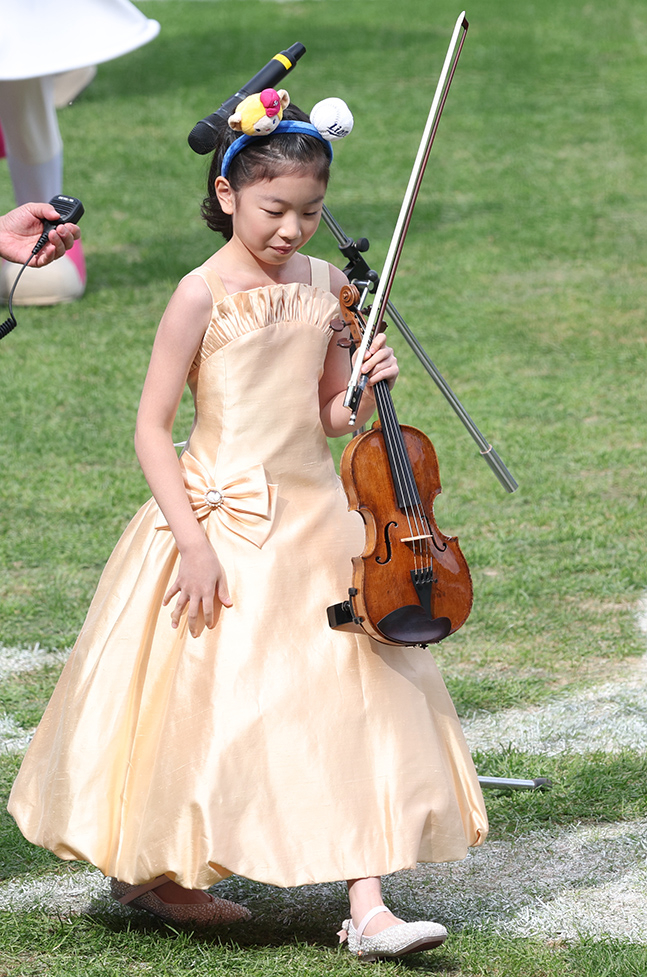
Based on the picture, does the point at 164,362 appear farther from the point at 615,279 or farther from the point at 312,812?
the point at 615,279

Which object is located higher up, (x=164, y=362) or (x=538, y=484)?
(x=164, y=362)

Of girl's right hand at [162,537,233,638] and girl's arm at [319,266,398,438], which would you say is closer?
girl's right hand at [162,537,233,638]

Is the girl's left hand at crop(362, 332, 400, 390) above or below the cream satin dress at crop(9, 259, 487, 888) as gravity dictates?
above

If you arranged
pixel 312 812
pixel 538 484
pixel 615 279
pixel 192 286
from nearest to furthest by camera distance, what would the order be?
1. pixel 312 812
2. pixel 192 286
3. pixel 538 484
4. pixel 615 279

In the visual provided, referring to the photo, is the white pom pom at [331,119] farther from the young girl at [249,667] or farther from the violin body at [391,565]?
the violin body at [391,565]

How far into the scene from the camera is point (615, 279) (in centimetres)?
943

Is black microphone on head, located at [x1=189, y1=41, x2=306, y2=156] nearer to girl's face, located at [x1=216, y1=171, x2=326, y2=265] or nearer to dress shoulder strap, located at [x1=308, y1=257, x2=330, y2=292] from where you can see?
girl's face, located at [x1=216, y1=171, x2=326, y2=265]

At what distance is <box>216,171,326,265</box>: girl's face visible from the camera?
2.77 metres

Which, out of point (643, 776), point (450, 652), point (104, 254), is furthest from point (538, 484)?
point (104, 254)

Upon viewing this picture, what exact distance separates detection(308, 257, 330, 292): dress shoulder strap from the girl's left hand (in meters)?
0.35

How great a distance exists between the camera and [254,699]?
8.93 ft

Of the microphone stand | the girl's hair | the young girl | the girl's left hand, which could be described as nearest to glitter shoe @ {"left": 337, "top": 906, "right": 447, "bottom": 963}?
the young girl

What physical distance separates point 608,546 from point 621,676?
1.15 m

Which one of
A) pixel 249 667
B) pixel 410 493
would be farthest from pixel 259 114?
pixel 249 667
